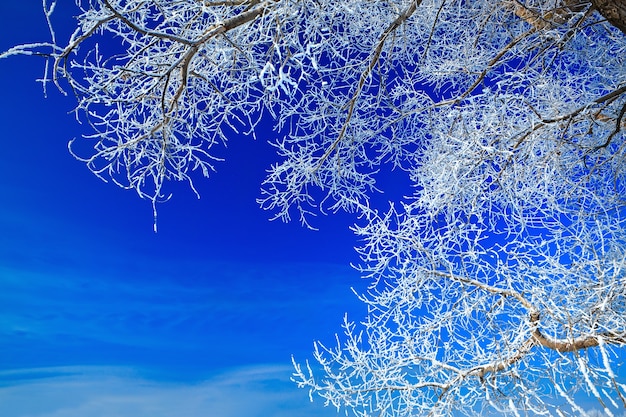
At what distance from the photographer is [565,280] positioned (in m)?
4.73

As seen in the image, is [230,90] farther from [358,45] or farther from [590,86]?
[590,86]

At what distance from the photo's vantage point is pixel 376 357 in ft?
15.4

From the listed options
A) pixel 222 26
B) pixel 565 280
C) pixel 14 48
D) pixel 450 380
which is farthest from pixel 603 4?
pixel 14 48

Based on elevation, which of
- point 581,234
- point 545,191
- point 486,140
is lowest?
point 581,234

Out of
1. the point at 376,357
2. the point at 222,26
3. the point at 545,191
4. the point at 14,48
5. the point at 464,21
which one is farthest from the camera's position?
the point at 464,21

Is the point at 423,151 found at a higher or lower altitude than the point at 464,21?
lower

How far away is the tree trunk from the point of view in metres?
3.85

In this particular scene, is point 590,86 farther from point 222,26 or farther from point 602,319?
point 222,26

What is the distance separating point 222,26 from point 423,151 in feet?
12.3

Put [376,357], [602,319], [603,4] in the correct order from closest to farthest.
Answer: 1. [603,4]
2. [602,319]
3. [376,357]

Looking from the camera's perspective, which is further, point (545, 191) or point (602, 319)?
point (545, 191)

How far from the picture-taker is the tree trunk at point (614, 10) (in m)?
3.85

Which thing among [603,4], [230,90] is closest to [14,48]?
[230,90]

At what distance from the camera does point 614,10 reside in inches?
153
